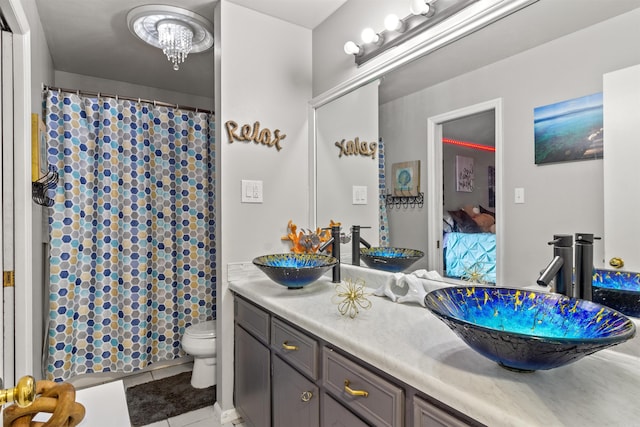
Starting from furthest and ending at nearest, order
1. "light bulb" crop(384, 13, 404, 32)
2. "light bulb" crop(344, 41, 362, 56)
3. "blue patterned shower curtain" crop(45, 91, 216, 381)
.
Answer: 1. "blue patterned shower curtain" crop(45, 91, 216, 381)
2. "light bulb" crop(344, 41, 362, 56)
3. "light bulb" crop(384, 13, 404, 32)

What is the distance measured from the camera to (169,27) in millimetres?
2182

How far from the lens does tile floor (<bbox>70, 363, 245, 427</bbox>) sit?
2.00 meters

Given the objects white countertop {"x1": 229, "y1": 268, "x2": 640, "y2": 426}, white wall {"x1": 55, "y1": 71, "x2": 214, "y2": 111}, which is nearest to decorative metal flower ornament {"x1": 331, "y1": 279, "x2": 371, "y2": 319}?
white countertop {"x1": 229, "y1": 268, "x2": 640, "y2": 426}

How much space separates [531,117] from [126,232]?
2604 millimetres

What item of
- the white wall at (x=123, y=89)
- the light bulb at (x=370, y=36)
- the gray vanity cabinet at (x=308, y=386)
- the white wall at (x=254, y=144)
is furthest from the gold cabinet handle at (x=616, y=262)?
the white wall at (x=123, y=89)

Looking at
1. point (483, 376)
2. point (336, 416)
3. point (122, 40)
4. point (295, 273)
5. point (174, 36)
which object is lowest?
point (336, 416)

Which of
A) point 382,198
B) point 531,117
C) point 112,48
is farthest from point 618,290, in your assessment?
point 112,48

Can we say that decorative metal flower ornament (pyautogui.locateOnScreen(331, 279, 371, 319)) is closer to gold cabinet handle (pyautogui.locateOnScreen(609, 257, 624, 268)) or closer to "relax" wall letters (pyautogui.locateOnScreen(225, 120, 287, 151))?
gold cabinet handle (pyautogui.locateOnScreen(609, 257, 624, 268))

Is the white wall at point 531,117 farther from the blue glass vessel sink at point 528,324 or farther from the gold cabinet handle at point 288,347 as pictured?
the gold cabinet handle at point 288,347

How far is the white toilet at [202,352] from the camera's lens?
232cm

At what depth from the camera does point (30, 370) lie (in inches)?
61.7

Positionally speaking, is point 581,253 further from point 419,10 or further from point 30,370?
point 30,370

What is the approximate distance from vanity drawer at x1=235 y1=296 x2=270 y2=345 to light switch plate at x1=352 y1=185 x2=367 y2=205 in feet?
2.73

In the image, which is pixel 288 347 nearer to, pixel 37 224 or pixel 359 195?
pixel 359 195
